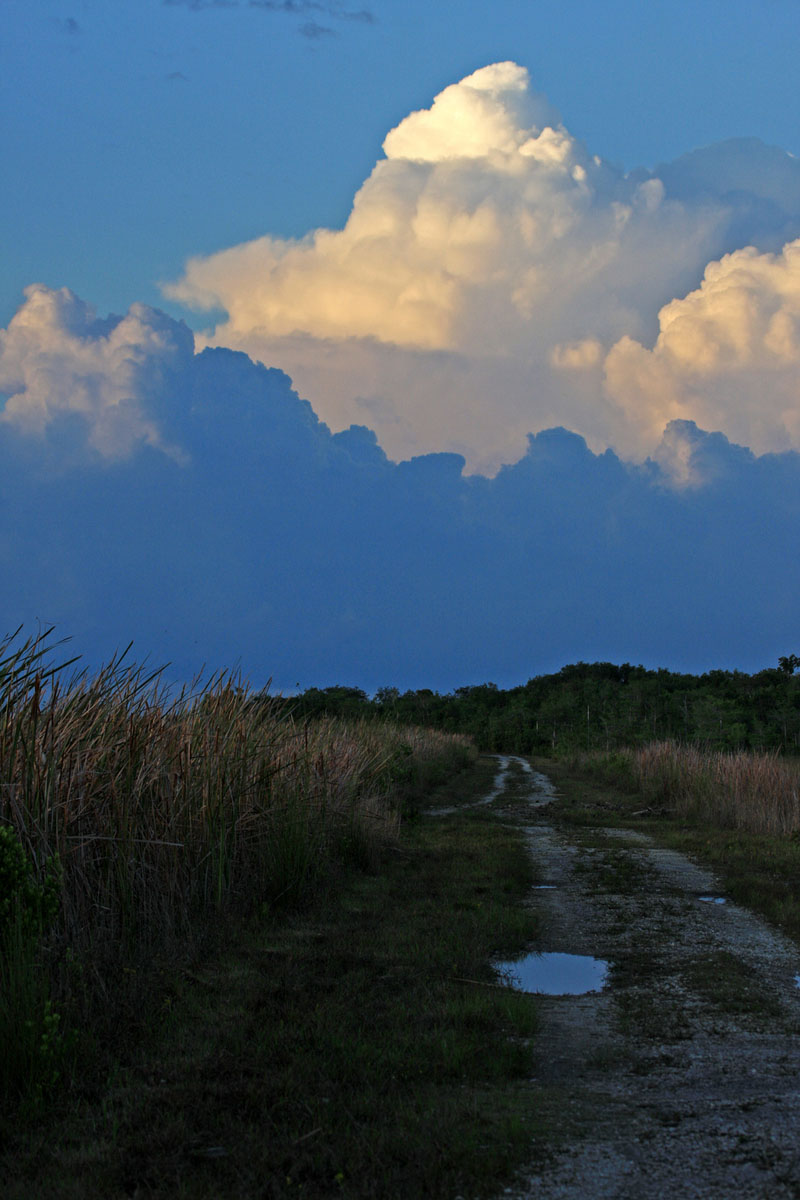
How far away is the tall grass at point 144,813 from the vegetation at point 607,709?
10.3 meters

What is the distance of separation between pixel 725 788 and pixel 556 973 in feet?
39.3

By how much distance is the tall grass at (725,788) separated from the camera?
15.2m

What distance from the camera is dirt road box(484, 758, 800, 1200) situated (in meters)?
3.43

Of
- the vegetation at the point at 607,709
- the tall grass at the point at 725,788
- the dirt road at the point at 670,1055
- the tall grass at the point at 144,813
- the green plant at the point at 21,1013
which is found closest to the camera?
the dirt road at the point at 670,1055

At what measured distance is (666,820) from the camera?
59.0ft

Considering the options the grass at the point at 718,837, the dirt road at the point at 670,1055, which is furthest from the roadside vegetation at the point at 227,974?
the grass at the point at 718,837

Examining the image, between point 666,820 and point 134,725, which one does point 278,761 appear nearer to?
point 134,725

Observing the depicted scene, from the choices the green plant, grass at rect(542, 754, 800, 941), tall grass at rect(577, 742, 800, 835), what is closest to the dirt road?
grass at rect(542, 754, 800, 941)

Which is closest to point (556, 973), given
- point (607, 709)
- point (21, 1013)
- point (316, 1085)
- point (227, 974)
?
point (227, 974)

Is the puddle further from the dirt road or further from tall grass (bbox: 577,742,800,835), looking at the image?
tall grass (bbox: 577,742,800,835)

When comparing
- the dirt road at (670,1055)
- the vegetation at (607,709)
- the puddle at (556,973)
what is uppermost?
the vegetation at (607,709)

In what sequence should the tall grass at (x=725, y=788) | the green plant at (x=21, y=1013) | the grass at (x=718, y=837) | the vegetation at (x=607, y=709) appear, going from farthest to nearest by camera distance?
1. the vegetation at (x=607, y=709)
2. the tall grass at (x=725, y=788)
3. the grass at (x=718, y=837)
4. the green plant at (x=21, y=1013)

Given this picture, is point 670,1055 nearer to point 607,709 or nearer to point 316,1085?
point 316,1085

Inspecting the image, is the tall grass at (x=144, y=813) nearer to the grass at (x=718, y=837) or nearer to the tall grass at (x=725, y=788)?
the grass at (x=718, y=837)
